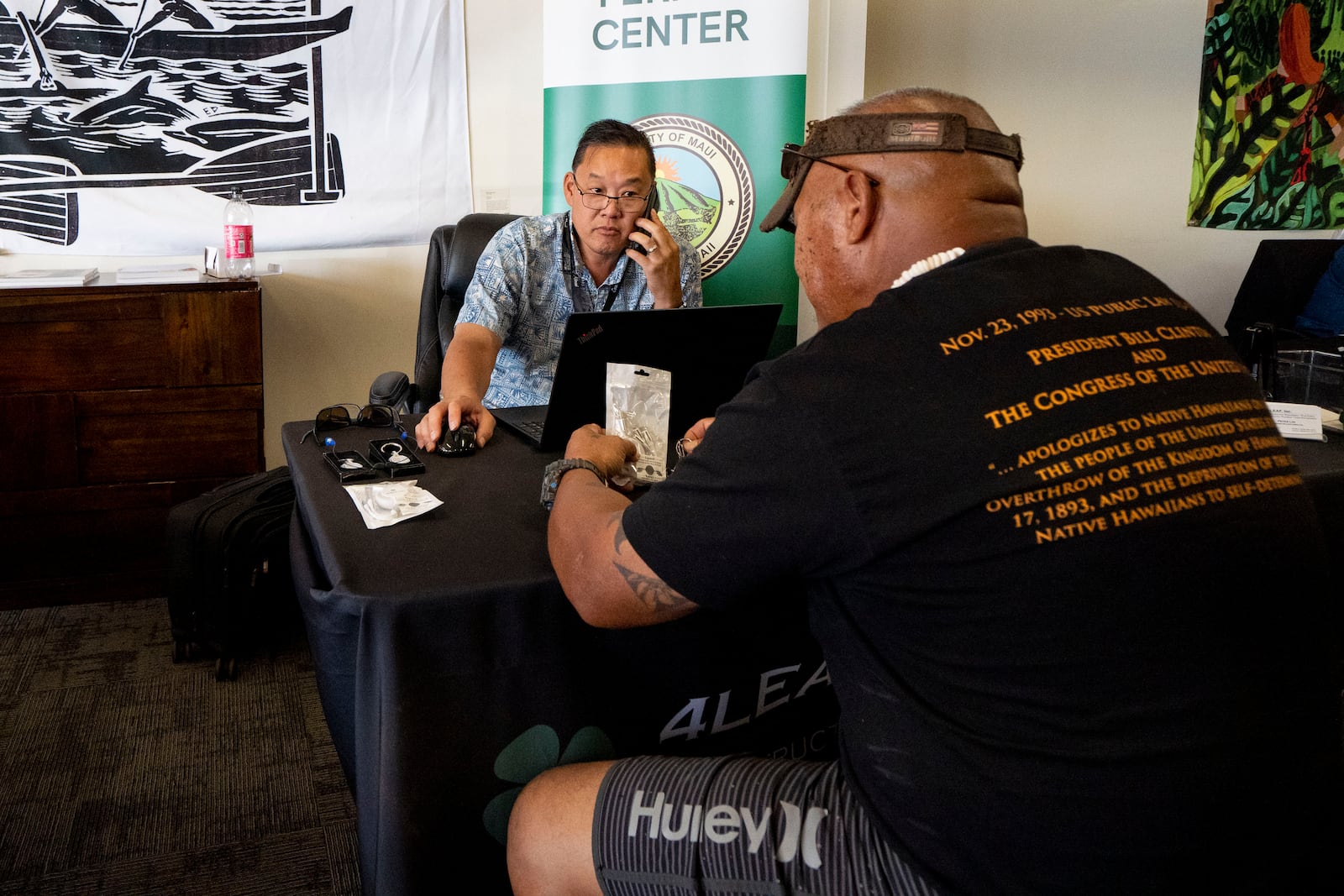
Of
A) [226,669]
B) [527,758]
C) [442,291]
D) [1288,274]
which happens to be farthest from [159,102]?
[1288,274]

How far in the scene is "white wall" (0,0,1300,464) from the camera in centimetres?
313

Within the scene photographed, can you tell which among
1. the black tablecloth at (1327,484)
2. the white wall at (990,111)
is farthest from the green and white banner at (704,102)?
the black tablecloth at (1327,484)

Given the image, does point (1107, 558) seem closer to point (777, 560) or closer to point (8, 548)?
point (777, 560)

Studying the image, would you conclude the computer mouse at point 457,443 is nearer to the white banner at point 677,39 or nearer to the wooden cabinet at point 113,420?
the wooden cabinet at point 113,420

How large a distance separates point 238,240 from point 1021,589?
2566 millimetres

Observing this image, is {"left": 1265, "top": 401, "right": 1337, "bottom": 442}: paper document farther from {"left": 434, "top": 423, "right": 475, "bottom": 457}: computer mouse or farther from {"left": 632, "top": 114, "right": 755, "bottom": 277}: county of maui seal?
{"left": 632, "top": 114, "right": 755, "bottom": 277}: county of maui seal

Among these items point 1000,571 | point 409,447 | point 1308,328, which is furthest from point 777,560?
point 1308,328

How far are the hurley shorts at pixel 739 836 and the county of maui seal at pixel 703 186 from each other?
2.09 m

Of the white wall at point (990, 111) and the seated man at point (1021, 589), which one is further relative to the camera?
the white wall at point (990, 111)

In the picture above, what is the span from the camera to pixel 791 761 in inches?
41.4

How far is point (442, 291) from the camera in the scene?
8.11 ft

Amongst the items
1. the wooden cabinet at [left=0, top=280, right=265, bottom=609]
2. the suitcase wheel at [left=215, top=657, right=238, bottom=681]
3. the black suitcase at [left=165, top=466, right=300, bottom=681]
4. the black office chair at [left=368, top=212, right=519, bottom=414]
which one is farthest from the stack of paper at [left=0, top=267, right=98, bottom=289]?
the suitcase wheel at [left=215, top=657, right=238, bottom=681]

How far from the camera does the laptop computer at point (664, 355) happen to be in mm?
1422

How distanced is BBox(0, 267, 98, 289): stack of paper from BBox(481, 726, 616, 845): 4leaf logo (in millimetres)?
2058
